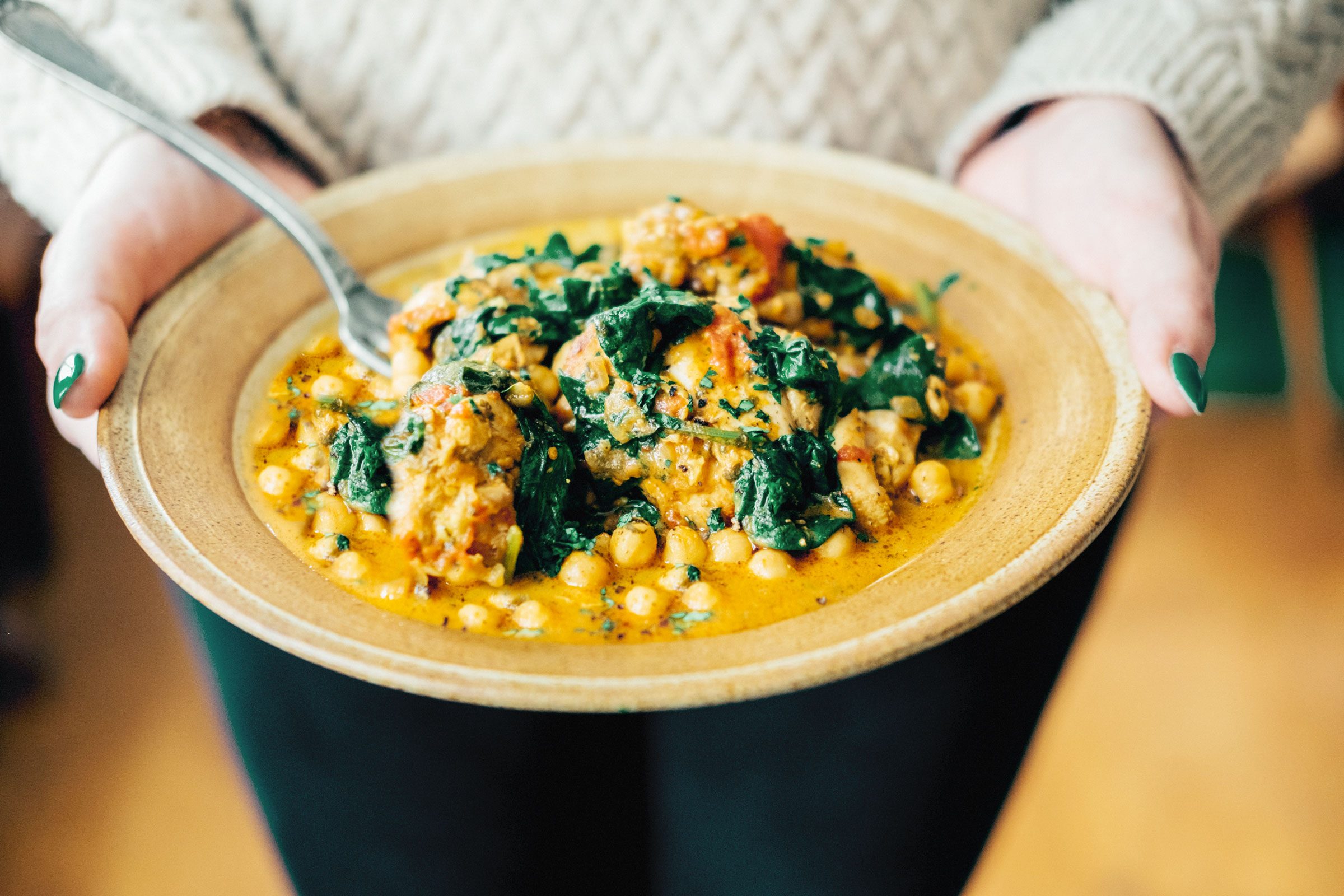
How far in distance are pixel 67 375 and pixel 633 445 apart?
55.8 inches

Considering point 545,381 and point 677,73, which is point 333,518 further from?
point 677,73

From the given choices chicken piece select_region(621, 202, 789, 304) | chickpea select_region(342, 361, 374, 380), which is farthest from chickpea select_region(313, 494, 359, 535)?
chicken piece select_region(621, 202, 789, 304)

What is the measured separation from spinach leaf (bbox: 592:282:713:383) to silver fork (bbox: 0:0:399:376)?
87 cm

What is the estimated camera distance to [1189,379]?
2605mm

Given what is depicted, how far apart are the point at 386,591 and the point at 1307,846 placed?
486 centimetres

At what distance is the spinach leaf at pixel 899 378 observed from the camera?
2.86 m

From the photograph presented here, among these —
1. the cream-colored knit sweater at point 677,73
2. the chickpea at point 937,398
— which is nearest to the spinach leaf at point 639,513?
the chickpea at point 937,398

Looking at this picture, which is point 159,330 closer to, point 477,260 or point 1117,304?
point 477,260

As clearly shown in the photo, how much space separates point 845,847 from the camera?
2.74 metres

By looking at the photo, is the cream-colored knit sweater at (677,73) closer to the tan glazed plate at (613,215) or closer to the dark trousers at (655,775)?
the tan glazed plate at (613,215)

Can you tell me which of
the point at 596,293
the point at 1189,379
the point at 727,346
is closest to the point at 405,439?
the point at 596,293

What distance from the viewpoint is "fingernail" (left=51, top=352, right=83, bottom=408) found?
2.58 metres

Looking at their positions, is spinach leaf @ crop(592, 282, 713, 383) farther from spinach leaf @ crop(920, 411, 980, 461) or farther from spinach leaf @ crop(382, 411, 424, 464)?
spinach leaf @ crop(920, 411, 980, 461)

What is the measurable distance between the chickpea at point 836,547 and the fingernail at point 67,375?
187 centimetres
